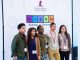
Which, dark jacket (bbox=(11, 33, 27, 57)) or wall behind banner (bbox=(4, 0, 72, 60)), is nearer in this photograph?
dark jacket (bbox=(11, 33, 27, 57))

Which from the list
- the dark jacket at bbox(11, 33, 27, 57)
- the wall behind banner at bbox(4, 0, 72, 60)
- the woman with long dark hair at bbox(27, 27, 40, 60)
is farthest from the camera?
the wall behind banner at bbox(4, 0, 72, 60)

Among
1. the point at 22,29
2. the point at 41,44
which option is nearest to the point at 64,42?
the point at 41,44

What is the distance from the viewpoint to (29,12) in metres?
6.25

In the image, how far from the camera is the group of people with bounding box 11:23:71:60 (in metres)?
5.88

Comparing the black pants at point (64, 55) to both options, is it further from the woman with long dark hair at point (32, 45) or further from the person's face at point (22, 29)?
the person's face at point (22, 29)

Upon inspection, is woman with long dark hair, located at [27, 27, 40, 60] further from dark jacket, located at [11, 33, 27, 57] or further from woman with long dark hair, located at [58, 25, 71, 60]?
woman with long dark hair, located at [58, 25, 71, 60]

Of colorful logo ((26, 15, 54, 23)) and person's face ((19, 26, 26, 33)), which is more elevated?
colorful logo ((26, 15, 54, 23))

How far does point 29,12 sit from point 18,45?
0.86 m

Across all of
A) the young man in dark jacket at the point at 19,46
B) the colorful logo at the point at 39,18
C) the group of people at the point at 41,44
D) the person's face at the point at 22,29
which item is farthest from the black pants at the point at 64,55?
the person's face at the point at 22,29

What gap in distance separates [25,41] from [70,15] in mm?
1202

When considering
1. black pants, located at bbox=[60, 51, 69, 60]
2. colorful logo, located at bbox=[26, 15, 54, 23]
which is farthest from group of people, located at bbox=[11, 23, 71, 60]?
colorful logo, located at bbox=[26, 15, 54, 23]

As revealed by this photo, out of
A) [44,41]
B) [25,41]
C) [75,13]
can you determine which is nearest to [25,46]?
[25,41]

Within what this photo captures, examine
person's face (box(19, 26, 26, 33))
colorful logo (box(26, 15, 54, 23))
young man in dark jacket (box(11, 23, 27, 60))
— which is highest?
colorful logo (box(26, 15, 54, 23))

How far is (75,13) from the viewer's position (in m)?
6.25
